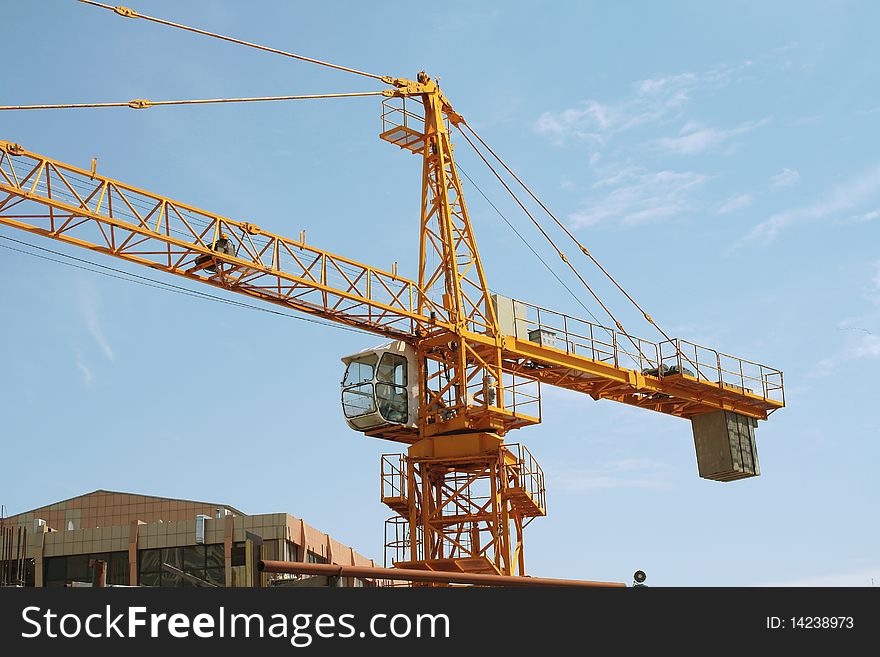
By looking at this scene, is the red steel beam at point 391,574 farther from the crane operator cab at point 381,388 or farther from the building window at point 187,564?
the building window at point 187,564

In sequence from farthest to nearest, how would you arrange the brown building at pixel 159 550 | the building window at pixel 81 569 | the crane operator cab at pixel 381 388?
1. the building window at pixel 81 569
2. the brown building at pixel 159 550
3. the crane operator cab at pixel 381 388

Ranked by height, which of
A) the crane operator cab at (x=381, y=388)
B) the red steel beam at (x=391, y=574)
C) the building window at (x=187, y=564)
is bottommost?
the red steel beam at (x=391, y=574)

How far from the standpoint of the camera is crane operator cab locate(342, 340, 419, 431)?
4347 centimetres

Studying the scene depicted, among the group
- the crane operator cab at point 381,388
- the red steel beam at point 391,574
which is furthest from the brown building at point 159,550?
the red steel beam at point 391,574

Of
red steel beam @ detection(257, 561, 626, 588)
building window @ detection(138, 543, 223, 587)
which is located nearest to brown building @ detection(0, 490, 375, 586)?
building window @ detection(138, 543, 223, 587)

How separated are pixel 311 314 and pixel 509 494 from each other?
10653 mm

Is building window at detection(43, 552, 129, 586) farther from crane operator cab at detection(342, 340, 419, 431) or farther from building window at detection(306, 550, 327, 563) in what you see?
crane operator cab at detection(342, 340, 419, 431)

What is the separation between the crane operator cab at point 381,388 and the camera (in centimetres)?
4347

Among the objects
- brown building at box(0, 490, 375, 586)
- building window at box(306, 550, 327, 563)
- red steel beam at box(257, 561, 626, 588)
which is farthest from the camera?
building window at box(306, 550, 327, 563)

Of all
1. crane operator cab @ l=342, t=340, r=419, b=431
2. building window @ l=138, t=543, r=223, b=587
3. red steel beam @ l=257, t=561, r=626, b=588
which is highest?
crane operator cab @ l=342, t=340, r=419, b=431

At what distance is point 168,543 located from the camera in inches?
2031

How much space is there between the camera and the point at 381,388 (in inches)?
1716

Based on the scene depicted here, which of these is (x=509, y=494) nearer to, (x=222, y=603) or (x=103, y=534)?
(x=103, y=534)

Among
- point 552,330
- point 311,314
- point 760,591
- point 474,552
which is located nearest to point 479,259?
point 552,330
